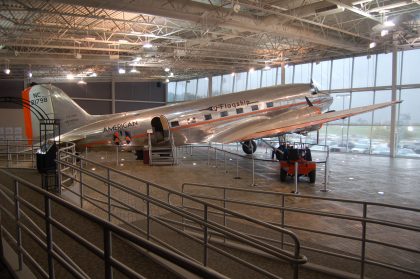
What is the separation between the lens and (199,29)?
17.3 metres

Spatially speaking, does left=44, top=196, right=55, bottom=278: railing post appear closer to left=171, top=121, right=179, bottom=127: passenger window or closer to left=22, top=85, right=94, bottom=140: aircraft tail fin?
left=22, top=85, right=94, bottom=140: aircraft tail fin

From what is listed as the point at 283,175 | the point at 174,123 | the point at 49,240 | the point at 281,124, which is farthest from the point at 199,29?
the point at 49,240

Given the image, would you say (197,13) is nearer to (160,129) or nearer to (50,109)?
(160,129)

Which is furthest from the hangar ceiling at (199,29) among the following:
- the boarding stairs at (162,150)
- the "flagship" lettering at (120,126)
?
the boarding stairs at (162,150)

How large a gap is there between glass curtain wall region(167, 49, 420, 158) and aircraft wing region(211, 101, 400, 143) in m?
6.52

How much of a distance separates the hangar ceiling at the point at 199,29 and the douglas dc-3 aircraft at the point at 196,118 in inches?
138

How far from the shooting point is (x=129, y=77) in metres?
36.9

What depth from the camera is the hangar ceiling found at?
14.3 metres

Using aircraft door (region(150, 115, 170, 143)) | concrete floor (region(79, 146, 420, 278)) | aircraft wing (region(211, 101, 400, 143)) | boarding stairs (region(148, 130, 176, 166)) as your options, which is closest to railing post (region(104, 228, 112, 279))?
concrete floor (region(79, 146, 420, 278))

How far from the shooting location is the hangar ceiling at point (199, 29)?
14.3 meters

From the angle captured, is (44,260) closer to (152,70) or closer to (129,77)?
(152,70)

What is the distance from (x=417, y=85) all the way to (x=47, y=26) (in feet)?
72.5

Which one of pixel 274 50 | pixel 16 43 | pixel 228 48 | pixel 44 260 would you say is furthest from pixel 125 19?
pixel 44 260

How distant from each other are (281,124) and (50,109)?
35.9ft
